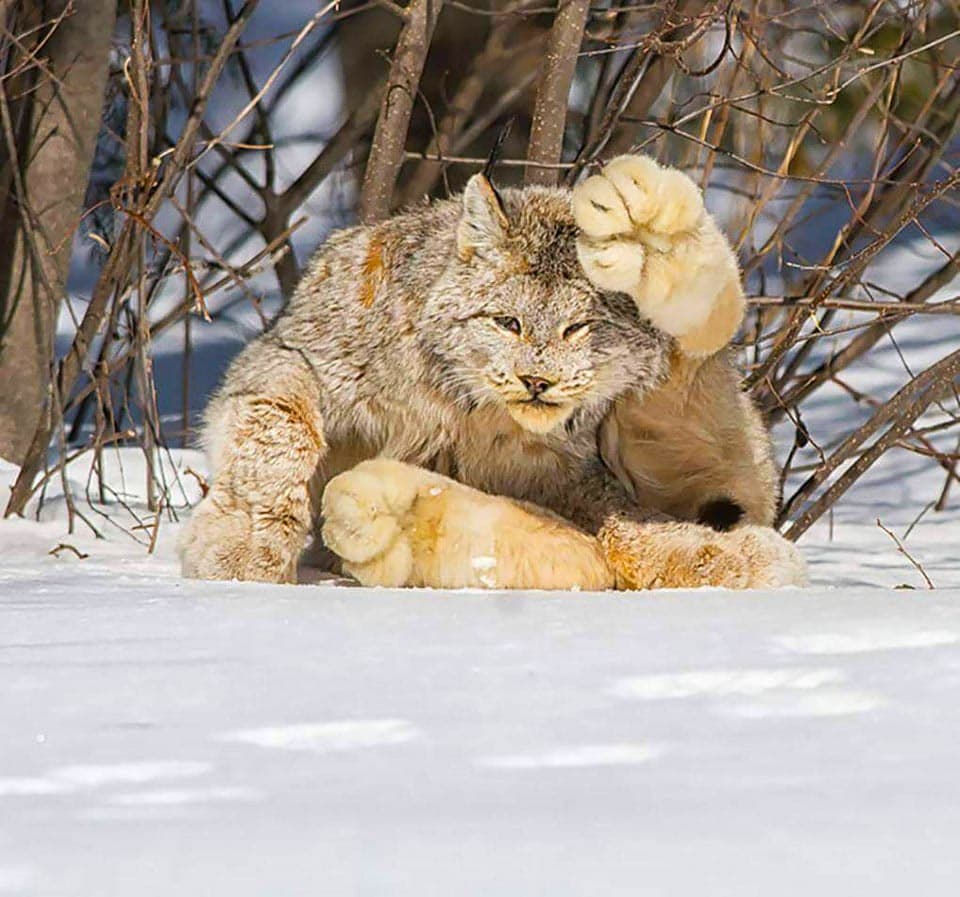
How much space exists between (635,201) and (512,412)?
424 mm

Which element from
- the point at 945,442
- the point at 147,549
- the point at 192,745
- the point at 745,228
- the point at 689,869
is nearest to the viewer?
the point at 689,869

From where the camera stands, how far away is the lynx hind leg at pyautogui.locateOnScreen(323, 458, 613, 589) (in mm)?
2799

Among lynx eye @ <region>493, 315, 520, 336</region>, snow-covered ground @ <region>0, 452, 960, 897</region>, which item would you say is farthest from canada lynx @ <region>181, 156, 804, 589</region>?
snow-covered ground @ <region>0, 452, 960, 897</region>

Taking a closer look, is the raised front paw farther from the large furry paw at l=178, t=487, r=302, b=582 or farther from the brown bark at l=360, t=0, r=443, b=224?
the brown bark at l=360, t=0, r=443, b=224

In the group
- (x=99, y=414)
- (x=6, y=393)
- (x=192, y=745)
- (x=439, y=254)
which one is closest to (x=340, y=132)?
(x=6, y=393)

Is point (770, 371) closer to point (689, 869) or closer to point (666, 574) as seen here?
point (666, 574)

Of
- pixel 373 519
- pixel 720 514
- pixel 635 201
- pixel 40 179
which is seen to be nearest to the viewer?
pixel 635 201

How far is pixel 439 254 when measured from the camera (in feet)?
9.95

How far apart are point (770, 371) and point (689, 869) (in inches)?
109

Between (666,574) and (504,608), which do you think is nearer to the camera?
(504,608)

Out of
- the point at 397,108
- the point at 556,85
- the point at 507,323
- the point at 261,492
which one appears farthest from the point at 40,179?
the point at 507,323

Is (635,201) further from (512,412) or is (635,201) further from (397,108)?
(397,108)

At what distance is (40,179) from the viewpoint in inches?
183

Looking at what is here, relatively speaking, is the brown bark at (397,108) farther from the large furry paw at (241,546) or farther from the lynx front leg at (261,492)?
the large furry paw at (241,546)
